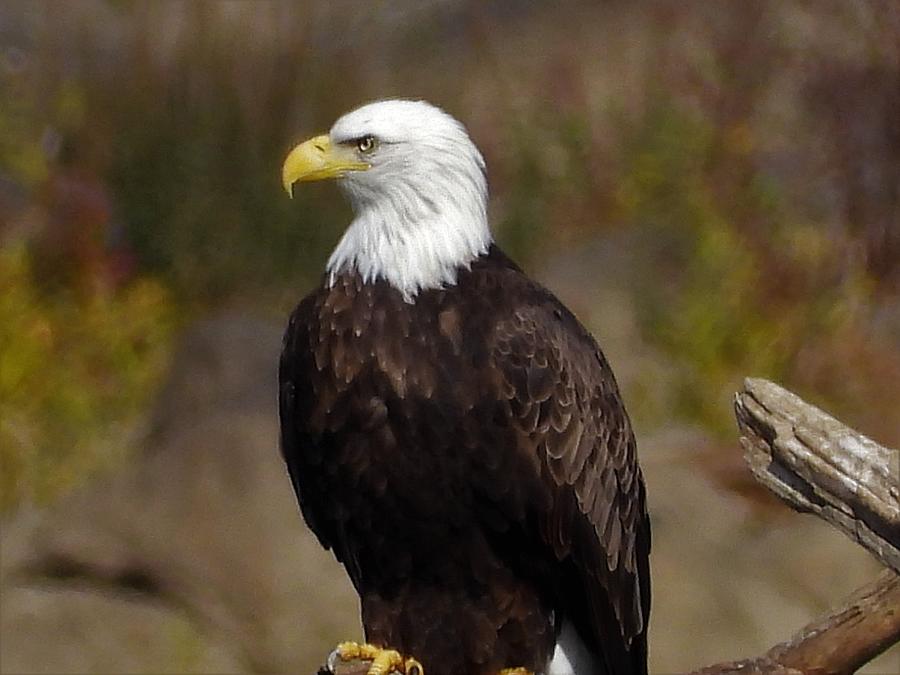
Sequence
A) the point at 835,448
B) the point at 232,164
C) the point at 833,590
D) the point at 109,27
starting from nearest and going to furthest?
1. the point at 835,448
2. the point at 833,590
3. the point at 232,164
4. the point at 109,27

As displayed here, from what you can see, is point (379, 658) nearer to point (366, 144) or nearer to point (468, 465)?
point (468, 465)

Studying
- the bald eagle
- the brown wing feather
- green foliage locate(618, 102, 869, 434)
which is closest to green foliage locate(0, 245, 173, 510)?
green foliage locate(618, 102, 869, 434)

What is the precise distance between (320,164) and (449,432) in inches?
29.4

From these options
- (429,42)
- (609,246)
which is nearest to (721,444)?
(609,246)

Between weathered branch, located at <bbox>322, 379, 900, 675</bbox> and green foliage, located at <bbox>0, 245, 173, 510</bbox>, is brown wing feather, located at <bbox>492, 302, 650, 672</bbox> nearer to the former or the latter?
weathered branch, located at <bbox>322, 379, 900, 675</bbox>

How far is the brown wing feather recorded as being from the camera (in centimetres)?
423

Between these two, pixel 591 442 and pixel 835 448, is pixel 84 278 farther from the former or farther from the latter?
pixel 835 448

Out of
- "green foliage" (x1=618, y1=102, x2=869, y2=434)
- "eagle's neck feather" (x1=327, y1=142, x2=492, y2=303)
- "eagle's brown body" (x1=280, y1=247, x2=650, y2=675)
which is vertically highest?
"green foliage" (x1=618, y1=102, x2=869, y2=434)

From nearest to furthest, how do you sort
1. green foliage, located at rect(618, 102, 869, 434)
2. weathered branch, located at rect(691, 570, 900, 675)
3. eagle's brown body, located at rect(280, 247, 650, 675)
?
weathered branch, located at rect(691, 570, 900, 675) < eagle's brown body, located at rect(280, 247, 650, 675) < green foliage, located at rect(618, 102, 869, 434)

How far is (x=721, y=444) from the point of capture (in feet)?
24.8

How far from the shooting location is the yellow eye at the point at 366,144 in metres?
4.40

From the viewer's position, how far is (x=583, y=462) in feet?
14.3

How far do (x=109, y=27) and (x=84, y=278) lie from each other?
10.1 feet

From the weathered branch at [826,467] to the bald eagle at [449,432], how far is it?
0.94m
